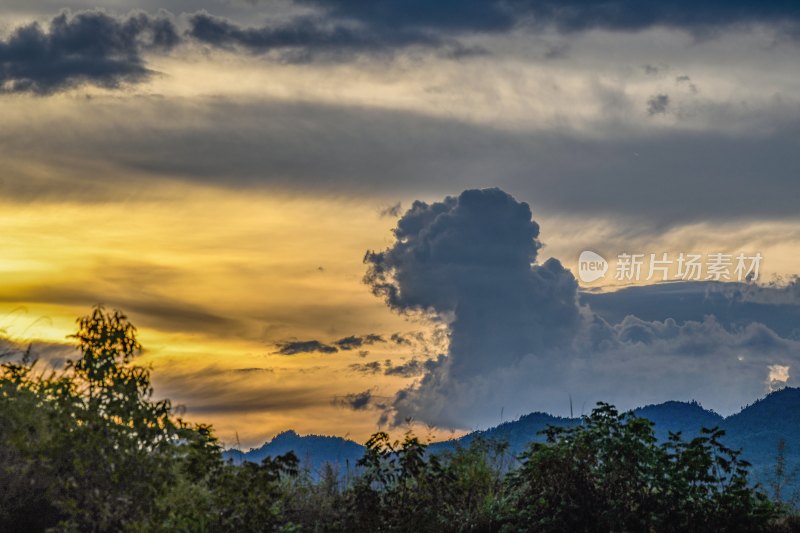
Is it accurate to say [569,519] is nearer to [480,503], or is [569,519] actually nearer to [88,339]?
[480,503]

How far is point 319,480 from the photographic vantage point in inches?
766

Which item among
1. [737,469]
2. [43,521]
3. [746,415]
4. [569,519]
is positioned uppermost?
[746,415]

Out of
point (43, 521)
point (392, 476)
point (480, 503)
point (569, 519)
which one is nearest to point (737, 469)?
point (569, 519)

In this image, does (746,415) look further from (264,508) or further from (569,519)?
(264,508)

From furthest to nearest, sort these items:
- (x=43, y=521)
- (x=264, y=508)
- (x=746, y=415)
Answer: (x=746, y=415), (x=43, y=521), (x=264, y=508)

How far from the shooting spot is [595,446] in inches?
644

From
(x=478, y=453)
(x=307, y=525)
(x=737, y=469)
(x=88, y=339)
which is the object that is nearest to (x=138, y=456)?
(x=88, y=339)

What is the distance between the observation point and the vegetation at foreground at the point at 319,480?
12.9m

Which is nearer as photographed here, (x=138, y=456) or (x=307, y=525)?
(x=138, y=456)

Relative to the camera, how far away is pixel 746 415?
2322 inches

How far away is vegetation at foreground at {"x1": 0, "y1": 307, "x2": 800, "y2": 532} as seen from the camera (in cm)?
1290

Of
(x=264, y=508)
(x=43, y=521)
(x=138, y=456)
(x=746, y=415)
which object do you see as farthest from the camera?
(x=746, y=415)

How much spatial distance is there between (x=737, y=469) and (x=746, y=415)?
152 ft

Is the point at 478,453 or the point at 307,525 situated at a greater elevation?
the point at 478,453
